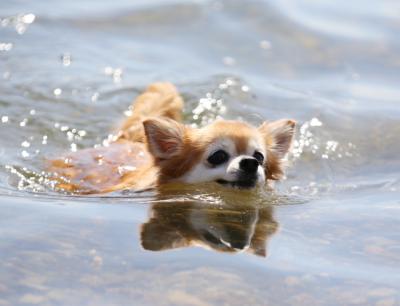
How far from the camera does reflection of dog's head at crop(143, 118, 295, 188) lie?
5949 millimetres

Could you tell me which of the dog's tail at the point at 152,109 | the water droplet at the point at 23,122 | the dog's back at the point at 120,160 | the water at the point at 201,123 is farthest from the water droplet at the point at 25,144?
the dog's tail at the point at 152,109

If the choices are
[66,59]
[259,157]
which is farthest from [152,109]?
[66,59]

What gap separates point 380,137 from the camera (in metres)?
8.35

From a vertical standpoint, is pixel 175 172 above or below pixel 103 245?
below

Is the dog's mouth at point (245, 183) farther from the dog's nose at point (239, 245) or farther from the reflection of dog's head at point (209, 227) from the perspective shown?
the dog's nose at point (239, 245)

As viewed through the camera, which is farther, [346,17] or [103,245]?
[346,17]

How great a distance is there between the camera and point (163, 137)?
20.8 feet

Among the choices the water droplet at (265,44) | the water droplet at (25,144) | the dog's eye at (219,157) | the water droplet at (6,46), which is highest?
the dog's eye at (219,157)

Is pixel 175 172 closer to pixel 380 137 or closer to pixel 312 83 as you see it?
pixel 380 137

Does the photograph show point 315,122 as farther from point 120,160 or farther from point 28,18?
point 28,18

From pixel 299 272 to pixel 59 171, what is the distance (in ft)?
9.95

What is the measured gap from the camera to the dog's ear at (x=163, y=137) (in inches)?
249

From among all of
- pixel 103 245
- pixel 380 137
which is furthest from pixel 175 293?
pixel 380 137

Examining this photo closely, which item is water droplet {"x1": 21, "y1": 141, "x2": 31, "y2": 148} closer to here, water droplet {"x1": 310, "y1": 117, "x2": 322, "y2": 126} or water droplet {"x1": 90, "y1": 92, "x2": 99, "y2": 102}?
water droplet {"x1": 90, "y1": 92, "x2": 99, "y2": 102}
